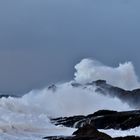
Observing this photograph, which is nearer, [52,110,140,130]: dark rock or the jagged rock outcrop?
the jagged rock outcrop

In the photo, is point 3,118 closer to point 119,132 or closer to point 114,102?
point 119,132

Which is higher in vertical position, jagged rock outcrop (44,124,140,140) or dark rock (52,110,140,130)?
dark rock (52,110,140,130)

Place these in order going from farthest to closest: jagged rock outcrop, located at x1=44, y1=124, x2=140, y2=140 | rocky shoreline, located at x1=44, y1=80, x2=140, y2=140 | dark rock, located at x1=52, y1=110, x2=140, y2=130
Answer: dark rock, located at x1=52, y1=110, x2=140, y2=130 → rocky shoreline, located at x1=44, y1=80, x2=140, y2=140 → jagged rock outcrop, located at x1=44, y1=124, x2=140, y2=140

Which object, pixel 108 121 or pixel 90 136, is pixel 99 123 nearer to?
pixel 108 121

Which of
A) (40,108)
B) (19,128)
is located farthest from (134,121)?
(40,108)

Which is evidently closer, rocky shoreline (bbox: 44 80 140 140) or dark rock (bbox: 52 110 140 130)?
rocky shoreline (bbox: 44 80 140 140)

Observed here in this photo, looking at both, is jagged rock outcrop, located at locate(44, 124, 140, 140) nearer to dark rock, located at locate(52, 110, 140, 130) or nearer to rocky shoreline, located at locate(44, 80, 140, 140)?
rocky shoreline, located at locate(44, 80, 140, 140)

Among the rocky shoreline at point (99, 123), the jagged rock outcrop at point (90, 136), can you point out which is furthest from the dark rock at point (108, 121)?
the jagged rock outcrop at point (90, 136)

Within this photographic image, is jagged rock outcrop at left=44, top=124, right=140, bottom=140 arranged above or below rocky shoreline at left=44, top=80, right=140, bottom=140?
below

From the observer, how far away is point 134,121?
38844 millimetres

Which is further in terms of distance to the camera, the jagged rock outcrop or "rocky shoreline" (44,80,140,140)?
"rocky shoreline" (44,80,140,140)

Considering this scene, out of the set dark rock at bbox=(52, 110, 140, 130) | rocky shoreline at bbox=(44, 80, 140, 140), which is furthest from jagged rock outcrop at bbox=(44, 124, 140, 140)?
dark rock at bbox=(52, 110, 140, 130)

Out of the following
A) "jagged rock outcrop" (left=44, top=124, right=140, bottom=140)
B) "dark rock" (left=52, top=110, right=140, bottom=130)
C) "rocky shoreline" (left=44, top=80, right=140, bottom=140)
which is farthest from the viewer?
"dark rock" (left=52, top=110, right=140, bottom=130)

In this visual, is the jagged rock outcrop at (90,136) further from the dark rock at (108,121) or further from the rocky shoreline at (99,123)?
the dark rock at (108,121)
